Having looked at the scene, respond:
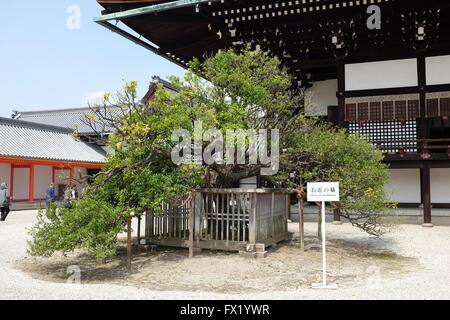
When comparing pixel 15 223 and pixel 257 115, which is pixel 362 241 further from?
pixel 15 223

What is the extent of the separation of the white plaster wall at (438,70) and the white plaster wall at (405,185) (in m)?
3.52

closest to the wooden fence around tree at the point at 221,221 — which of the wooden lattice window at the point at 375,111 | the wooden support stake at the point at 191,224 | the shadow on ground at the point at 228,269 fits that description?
the wooden support stake at the point at 191,224

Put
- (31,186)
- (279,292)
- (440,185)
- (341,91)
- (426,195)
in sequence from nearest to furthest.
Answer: (279,292)
(426,195)
(341,91)
(440,185)
(31,186)

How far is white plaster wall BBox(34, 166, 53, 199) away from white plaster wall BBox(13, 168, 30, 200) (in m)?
0.66

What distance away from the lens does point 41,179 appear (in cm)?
2603

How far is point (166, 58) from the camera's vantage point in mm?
17562

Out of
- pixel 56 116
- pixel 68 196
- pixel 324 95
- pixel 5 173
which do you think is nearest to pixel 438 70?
pixel 324 95

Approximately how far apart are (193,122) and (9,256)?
534cm

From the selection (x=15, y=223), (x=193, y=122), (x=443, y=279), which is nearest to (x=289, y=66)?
(x=193, y=122)

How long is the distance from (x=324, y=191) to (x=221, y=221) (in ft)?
10.4

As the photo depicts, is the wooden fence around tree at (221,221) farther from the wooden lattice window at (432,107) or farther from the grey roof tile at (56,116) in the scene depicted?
the grey roof tile at (56,116)

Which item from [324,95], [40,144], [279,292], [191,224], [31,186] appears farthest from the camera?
[40,144]

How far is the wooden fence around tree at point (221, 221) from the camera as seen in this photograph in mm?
9039

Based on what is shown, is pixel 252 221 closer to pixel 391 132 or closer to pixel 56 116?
pixel 391 132
